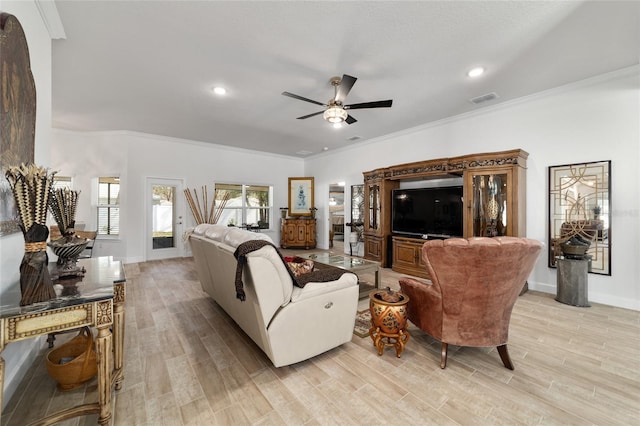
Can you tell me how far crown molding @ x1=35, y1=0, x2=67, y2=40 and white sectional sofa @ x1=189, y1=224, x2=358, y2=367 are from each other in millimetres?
2390

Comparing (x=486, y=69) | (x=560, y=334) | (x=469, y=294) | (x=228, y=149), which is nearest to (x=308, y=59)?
(x=486, y=69)

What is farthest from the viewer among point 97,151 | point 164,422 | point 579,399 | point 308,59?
point 97,151

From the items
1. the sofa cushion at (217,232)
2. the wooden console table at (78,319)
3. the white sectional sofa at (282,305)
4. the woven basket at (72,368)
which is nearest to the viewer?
the wooden console table at (78,319)

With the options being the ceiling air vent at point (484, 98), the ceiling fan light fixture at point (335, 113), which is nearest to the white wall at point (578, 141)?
the ceiling air vent at point (484, 98)

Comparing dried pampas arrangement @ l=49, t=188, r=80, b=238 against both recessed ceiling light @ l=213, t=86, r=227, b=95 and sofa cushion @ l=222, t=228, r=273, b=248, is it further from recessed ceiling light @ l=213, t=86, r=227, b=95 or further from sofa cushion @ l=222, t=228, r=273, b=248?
recessed ceiling light @ l=213, t=86, r=227, b=95

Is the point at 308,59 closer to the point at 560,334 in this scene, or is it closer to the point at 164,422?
the point at 164,422

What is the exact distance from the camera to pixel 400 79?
3387 mm

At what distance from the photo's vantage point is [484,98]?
397 cm

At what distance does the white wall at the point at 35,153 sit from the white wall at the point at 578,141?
558 centimetres

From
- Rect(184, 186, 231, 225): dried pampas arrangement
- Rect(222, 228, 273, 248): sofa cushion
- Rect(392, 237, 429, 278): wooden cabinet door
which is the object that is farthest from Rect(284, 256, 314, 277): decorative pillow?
Rect(184, 186, 231, 225): dried pampas arrangement

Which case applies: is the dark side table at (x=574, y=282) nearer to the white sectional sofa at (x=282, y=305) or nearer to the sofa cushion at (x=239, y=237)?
the white sectional sofa at (x=282, y=305)

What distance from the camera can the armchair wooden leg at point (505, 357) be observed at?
2045mm

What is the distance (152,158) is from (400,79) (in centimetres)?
574

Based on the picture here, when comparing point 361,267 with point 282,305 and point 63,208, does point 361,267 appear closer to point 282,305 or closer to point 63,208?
point 282,305
